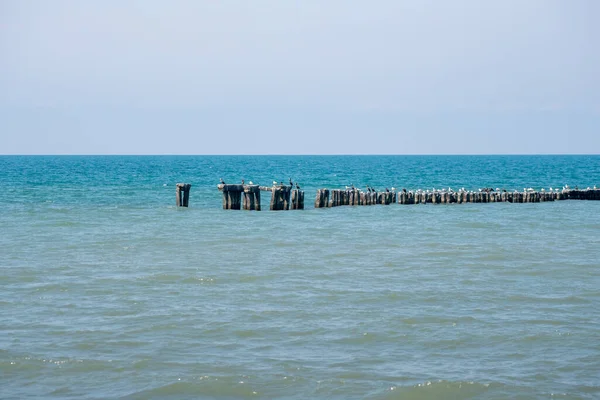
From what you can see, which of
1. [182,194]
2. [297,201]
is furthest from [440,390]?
[182,194]

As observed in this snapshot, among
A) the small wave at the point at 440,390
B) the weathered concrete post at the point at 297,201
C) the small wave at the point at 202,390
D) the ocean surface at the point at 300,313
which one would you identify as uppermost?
the weathered concrete post at the point at 297,201

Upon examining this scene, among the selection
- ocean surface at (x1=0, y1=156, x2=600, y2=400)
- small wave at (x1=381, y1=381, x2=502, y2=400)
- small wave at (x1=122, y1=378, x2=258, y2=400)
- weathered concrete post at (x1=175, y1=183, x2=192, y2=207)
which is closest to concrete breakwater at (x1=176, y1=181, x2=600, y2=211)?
weathered concrete post at (x1=175, y1=183, x2=192, y2=207)

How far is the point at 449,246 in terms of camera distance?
85.6 ft

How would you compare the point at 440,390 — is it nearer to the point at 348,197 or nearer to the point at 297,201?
the point at 297,201

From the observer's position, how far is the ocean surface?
39.6 ft

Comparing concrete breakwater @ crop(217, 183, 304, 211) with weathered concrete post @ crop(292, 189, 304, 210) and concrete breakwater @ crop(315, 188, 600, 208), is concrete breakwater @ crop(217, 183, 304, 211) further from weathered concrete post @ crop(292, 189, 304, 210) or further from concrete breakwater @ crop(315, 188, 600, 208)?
concrete breakwater @ crop(315, 188, 600, 208)

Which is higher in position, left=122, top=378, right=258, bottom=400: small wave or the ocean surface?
the ocean surface

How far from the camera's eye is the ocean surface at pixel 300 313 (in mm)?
12078

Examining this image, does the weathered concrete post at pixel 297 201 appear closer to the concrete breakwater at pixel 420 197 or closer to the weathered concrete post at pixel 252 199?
the concrete breakwater at pixel 420 197

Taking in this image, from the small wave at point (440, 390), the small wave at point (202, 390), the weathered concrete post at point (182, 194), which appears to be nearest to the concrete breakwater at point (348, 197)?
the weathered concrete post at point (182, 194)

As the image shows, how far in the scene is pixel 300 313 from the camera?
53.0 feet

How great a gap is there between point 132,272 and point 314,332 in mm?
7959

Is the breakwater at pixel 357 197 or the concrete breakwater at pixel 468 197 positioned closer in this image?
the breakwater at pixel 357 197

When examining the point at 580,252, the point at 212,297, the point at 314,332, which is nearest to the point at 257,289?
the point at 212,297
